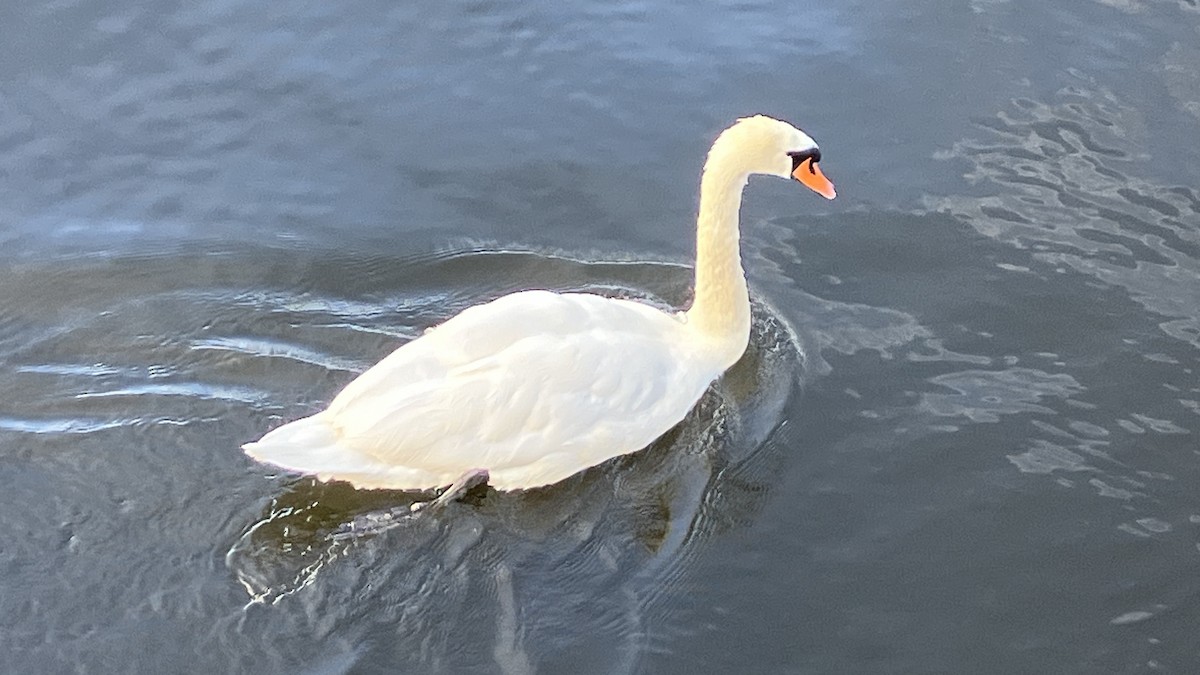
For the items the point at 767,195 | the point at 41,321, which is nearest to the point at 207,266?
the point at 41,321

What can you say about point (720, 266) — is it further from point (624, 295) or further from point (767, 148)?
point (624, 295)

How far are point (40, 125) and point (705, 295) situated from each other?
422 centimetres

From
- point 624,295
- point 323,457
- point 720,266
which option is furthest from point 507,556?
point 624,295

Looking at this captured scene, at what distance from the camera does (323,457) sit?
5.05 meters

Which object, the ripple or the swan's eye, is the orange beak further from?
the ripple

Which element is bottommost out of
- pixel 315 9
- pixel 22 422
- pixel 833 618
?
pixel 833 618

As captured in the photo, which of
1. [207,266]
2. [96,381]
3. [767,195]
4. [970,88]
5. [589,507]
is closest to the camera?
[589,507]

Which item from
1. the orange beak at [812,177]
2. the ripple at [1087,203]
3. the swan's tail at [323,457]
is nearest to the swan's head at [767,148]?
the orange beak at [812,177]

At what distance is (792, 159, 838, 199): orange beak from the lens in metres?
5.86

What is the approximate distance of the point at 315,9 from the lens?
8.83m

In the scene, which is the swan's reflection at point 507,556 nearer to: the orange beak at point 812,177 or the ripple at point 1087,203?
the orange beak at point 812,177

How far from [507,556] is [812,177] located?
2202 millimetres

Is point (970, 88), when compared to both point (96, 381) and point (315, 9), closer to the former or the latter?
point (315, 9)

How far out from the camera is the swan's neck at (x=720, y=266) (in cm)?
583
